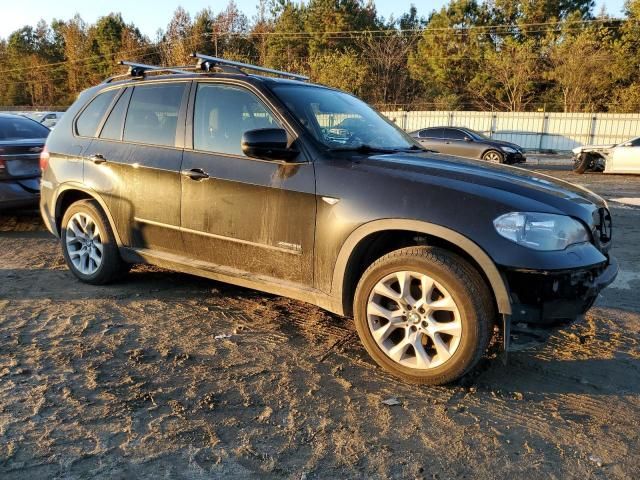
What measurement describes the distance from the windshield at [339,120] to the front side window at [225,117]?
0.21 metres

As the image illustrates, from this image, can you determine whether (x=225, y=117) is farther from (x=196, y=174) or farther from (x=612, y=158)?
(x=612, y=158)

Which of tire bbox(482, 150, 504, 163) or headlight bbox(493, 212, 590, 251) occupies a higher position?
headlight bbox(493, 212, 590, 251)

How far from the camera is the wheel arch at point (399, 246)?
300 centimetres

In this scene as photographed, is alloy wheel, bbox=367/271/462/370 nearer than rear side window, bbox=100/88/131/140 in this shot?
Yes

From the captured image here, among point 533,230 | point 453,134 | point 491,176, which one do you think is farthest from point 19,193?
point 453,134

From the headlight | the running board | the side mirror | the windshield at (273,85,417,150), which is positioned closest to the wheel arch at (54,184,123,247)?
the running board

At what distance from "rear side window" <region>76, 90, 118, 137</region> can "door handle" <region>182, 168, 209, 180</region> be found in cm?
140

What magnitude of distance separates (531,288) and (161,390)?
2.17 meters

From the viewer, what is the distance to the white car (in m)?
15.8

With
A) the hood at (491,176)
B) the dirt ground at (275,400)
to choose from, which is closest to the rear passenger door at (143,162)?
the dirt ground at (275,400)

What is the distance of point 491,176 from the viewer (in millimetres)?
3441

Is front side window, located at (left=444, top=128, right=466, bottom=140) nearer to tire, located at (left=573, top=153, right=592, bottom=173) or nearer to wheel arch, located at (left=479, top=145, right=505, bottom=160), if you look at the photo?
wheel arch, located at (left=479, top=145, right=505, bottom=160)

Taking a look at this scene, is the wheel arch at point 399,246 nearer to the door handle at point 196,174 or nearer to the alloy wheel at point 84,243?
the door handle at point 196,174

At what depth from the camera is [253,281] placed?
3928mm
